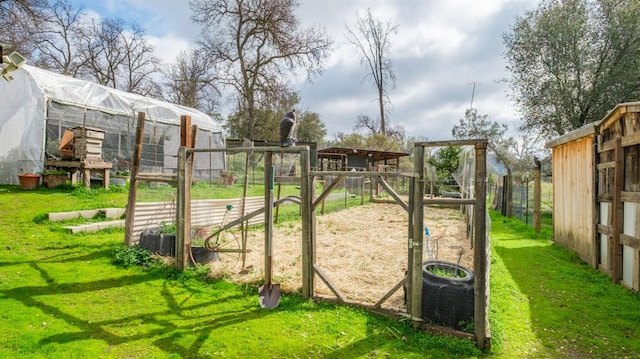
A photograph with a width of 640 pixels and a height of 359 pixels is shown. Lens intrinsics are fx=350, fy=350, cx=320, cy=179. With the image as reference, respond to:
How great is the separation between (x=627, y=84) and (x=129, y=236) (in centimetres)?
1661

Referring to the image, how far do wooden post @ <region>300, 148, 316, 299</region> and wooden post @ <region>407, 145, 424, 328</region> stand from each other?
1.34 metres

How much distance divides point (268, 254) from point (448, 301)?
91.0 inches

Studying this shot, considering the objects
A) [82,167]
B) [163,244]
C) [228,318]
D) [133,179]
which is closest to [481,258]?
[228,318]

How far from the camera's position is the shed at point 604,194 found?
17.6 feet

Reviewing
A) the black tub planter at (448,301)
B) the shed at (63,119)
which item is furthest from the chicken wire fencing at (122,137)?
the black tub planter at (448,301)

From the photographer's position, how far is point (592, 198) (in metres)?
6.69

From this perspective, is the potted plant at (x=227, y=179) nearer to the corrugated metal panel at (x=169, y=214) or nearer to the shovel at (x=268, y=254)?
the corrugated metal panel at (x=169, y=214)

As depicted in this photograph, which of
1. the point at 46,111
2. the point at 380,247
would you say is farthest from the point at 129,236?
the point at 46,111

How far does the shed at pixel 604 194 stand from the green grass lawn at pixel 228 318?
57 cm

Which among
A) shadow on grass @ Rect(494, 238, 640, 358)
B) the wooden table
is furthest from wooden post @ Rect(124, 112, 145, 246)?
shadow on grass @ Rect(494, 238, 640, 358)

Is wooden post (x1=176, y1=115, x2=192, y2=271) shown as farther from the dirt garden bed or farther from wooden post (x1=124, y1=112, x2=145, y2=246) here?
wooden post (x1=124, y1=112, x2=145, y2=246)

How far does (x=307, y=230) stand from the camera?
459 centimetres

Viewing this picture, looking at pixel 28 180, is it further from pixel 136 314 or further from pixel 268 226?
pixel 268 226

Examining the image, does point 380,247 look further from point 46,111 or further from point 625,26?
point 625,26
